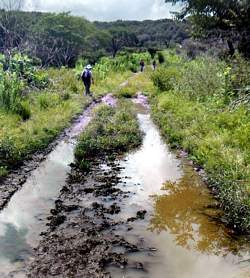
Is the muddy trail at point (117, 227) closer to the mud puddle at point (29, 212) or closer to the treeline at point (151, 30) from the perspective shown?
the mud puddle at point (29, 212)

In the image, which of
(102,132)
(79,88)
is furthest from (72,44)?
(102,132)

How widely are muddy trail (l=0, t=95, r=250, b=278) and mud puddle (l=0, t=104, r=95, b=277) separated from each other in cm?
2

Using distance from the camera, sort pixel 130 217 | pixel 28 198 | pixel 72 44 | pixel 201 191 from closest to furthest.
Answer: pixel 130 217 < pixel 28 198 < pixel 201 191 < pixel 72 44

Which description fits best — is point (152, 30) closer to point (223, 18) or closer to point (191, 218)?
point (223, 18)

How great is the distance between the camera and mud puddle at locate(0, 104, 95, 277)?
21.0 ft

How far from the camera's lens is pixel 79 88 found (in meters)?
25.7

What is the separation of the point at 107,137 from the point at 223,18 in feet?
58.0

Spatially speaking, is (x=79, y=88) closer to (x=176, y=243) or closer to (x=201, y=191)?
(x=201, y=191)

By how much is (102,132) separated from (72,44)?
207 ft

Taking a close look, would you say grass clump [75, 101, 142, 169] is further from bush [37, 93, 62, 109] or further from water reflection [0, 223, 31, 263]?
water reflection [0, 223, 31, 263]

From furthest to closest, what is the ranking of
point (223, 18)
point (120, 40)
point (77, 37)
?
point (120, 40) → point (77, 37) → point (223, 18)

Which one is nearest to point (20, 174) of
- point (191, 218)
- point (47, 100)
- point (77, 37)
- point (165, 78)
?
point (191, 218)

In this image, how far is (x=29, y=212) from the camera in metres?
8.16

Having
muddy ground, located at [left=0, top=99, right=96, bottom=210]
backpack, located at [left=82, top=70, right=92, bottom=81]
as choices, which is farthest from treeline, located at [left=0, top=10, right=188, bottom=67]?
muddy ground, located at [left=0, top=99, right=96, bottom=210]
